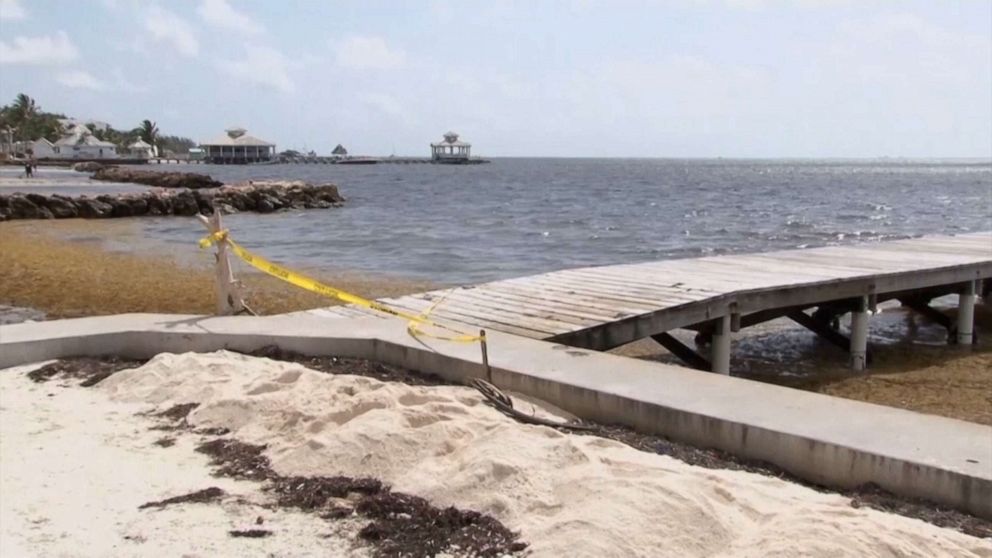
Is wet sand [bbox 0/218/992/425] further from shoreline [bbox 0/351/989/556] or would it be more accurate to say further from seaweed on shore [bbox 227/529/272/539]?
seaweed on shore [bbox 227/529/272/539]

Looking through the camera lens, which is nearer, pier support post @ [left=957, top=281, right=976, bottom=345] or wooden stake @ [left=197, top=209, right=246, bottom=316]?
wooden stake @ [left=197, top=209, right=246, bottom=316]

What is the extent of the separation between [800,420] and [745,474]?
0.64 meters

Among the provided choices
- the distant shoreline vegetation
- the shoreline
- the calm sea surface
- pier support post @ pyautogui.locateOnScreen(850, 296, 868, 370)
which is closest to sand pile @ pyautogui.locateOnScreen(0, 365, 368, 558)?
the shoreline

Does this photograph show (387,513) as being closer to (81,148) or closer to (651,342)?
(651,342)

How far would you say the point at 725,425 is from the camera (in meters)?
4.86

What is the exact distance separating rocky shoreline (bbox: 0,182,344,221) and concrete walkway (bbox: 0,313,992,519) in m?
21.3

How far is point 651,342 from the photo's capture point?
12.5 metres

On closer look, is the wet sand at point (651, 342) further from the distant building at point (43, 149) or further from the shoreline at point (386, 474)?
the distant building at point (43, 149)

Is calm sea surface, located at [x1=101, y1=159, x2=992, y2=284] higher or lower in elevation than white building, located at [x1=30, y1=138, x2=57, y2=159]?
lower

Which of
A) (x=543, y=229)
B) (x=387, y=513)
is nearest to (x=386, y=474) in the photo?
(x=387, y=513)

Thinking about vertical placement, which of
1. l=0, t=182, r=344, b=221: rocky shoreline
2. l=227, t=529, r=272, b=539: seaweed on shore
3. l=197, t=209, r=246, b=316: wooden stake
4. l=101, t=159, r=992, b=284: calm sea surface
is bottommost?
l=101, t=159, r=992, b=284: calm sea surface

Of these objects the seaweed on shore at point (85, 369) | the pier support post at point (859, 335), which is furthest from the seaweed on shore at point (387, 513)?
the pier support post at point (859, 335)

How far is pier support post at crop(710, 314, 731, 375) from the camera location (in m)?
9.66

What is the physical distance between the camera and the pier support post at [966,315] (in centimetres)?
1262
